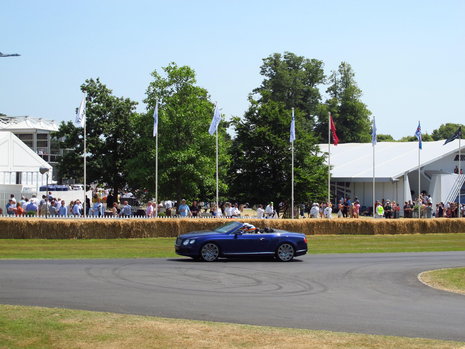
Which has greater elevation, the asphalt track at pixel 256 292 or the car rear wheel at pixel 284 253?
the car rear wheel at pixel 284 253

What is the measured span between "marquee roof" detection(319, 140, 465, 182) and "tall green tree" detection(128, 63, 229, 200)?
48.3 ft

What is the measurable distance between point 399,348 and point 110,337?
4.17 m

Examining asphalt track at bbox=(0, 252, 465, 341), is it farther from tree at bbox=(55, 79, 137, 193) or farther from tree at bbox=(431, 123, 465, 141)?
tree at bbox=(431, 123, 465, 141)

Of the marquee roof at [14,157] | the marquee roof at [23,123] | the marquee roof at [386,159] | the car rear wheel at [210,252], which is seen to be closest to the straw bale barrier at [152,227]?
the car rear wheel at [210,252]

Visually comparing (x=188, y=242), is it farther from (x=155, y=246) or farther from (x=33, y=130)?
(x=33, y=130)

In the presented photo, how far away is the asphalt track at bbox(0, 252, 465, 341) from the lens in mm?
12195

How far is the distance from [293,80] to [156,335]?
88.5 m

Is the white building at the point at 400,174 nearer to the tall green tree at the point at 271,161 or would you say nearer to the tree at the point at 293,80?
the tall green tree at the point at 271,161

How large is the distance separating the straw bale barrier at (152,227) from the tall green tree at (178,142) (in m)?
13.4

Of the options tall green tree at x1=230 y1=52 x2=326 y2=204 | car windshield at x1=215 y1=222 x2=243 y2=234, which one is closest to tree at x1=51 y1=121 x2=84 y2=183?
tall green tree at x1=230 y1=52 x2=326 y2=204

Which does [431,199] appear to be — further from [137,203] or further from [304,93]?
[304,93]

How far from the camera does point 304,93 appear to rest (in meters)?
99.1

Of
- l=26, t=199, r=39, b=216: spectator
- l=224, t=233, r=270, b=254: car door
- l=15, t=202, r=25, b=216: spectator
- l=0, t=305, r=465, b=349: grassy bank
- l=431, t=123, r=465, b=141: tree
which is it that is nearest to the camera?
l=0, t=305, r=465, b=349: grassy bank

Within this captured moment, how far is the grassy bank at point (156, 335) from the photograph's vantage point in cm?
983
